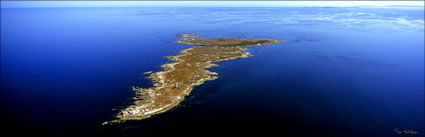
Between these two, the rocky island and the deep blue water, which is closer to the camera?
the deep blue water

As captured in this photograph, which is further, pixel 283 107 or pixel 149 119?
pixel 283 107

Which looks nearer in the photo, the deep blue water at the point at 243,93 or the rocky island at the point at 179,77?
the deep blue water at the point at 243,93

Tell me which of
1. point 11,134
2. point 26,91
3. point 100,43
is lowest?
point 11,134

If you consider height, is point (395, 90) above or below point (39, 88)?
below

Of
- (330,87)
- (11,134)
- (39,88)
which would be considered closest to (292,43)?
(330,87)

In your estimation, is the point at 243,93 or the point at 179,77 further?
the point at 179,77

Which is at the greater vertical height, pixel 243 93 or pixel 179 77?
pixel 179 77

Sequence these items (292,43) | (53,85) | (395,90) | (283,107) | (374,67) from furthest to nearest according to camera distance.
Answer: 1. (292,43)
2. (374,67)
3. (53,85)
4. (395,90)
5. (283,107)

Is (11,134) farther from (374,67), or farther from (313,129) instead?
(374,67)
